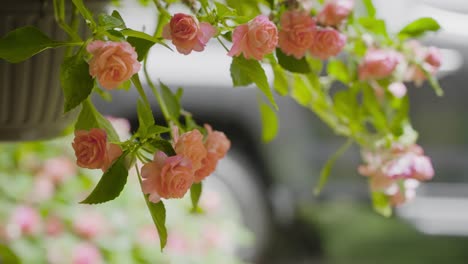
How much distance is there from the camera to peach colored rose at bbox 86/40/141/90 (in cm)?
68

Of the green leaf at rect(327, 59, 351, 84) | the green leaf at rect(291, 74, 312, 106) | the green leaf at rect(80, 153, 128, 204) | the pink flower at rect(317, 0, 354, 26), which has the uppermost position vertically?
the pink flower at rect(317, 0, 354, 26)

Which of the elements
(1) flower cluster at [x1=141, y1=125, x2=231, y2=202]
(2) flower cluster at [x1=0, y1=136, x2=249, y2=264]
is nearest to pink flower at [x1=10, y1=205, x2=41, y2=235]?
(2) flower cluster at [x1=0, y1=136, x2=249, y2=264]

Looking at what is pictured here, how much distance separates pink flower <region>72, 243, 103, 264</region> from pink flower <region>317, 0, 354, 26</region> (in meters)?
1.28

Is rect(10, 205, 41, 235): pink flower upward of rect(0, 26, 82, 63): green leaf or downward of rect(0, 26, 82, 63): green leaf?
downward

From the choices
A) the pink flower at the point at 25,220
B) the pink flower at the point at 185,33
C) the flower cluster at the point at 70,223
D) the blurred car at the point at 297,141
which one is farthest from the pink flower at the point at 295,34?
the blurred car at the point at 297,141

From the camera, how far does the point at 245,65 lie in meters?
0.77

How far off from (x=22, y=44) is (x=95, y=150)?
3.8 inches

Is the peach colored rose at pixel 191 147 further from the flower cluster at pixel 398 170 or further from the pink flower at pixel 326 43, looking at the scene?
the flower cluster at pixel 398 170

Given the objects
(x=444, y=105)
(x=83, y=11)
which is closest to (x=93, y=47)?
(x=83, y=11)

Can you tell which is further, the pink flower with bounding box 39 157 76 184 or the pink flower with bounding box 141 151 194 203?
the pink flower with bounding box 39 157 76 184

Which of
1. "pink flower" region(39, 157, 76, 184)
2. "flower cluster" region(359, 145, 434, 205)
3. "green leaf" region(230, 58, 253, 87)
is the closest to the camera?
"green leaf" region(230, 58, 253, 87)

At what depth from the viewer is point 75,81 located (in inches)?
27.4

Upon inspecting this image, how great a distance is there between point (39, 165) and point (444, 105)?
1527mm

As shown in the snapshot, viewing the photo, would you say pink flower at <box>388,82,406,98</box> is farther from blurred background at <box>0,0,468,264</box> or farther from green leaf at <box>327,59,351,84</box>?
blurred background at <box>0,0,468,264</box>
